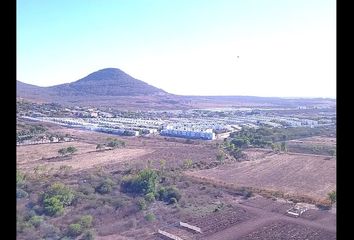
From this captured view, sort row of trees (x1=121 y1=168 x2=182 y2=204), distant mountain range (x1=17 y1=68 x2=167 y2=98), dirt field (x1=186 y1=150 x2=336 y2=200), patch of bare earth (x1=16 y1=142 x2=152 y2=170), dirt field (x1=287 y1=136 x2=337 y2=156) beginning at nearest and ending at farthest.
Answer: row of trees (x1=121 y1=168 x2=182 y2=204) → dirt field (x1=186 y1=150 x2=336 y2=200) → patch of bare earth (x1=16 y1=142 x2=152 y2=170) → dirt field (x1=287 y1=136 x2=337 y2=156) → distant mountain range (x1=17 y1=68 x2=167 y2=98)

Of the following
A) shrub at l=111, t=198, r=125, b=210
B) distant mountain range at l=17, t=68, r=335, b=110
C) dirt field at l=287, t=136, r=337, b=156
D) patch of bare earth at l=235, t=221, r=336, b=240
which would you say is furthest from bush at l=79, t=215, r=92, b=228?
distant mountain range at l=17, t=68, r=335, b=110

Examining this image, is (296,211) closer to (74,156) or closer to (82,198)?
(82,198)

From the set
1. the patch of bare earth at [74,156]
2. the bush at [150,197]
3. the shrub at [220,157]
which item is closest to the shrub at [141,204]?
the bush at [150,197]

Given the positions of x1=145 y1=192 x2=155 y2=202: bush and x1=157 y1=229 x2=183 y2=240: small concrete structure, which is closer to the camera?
x1=157 y1=229 x2=183 y2=240: small concrete structure

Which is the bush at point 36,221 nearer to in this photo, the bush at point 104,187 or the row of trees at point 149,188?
the bush at point 104,187

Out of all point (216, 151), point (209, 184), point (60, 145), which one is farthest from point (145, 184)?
point (60, 145)

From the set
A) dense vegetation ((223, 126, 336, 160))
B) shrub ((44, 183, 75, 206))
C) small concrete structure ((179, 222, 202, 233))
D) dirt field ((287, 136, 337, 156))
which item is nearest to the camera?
small concrete structure ((179, 222, 202, 233))

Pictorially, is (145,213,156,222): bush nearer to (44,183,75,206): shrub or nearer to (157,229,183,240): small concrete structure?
(157,229,183,240): small concrete structure
